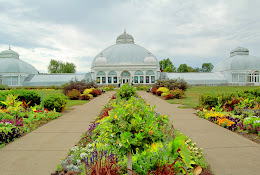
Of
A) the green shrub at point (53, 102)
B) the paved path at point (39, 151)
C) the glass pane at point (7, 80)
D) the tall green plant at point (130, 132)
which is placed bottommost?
the paved path at point (39, 151)

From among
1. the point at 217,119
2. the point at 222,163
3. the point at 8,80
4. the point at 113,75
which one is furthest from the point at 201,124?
the point at 8,80

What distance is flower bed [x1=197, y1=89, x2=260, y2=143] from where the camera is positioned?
6.49 m

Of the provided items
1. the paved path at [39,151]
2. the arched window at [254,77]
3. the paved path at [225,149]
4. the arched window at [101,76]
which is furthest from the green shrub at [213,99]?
the arched window at [254,77]

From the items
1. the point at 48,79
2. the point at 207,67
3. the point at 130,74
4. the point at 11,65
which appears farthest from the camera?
the point at 207,67

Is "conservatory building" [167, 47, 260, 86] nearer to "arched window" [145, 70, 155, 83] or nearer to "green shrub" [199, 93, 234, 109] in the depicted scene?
"arched window" [145, 70, 155, 83]

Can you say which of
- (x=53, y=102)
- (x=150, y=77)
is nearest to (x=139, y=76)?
(x=150, y=77)

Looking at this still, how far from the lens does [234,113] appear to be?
9492 mm

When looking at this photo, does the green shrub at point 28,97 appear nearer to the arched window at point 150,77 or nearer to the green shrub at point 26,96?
the green shrub at point 26,96

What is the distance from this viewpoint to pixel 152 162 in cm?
333

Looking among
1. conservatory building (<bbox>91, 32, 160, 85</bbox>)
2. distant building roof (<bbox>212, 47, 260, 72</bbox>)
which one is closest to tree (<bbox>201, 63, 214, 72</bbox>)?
distant building roof (<bbox>212, 47, 260, 72</bbox>)

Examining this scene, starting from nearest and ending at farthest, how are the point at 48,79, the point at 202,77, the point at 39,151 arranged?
the point at 39,151 → the point at 48,79 → the point at 202,77

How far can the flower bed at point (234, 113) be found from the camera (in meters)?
6.49

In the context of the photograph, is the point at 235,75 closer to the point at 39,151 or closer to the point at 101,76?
the point at 101,76

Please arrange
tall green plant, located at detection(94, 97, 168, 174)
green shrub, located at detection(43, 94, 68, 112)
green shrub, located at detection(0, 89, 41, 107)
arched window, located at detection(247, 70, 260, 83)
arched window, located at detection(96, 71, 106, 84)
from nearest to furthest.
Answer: tall green plant, located at detection(94, 97, 168, 174) < green shrub, located at detection(43, 94, 68, 112) < green shrub, located at detection(0, 89, 41, 107) < arched window, located at detection(96, 71, 106, 84) < arched window, located at detection(247, 70, 260, 83)
